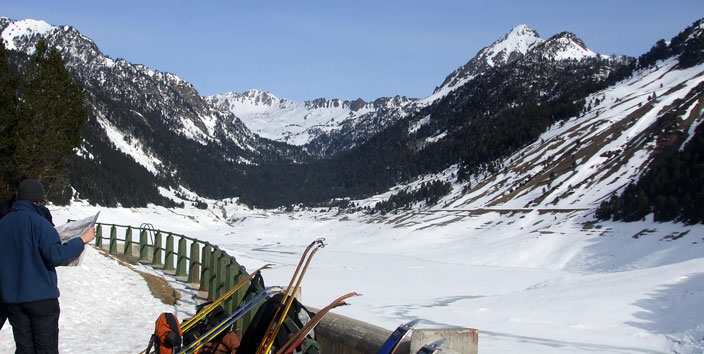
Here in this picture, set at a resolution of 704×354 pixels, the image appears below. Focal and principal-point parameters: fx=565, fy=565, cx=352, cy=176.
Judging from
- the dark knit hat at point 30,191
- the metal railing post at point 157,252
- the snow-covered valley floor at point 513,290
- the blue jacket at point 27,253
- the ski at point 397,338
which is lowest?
the snow-covered valley floor at point 513,290

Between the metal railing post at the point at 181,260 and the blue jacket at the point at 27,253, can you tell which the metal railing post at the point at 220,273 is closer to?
the metal railing post at the point at 181,260

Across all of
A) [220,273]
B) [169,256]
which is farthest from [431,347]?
[169,256]

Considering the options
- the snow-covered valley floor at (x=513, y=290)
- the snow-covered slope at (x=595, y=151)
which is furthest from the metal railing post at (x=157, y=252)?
the snow-covered slope at (x=595, y=151)

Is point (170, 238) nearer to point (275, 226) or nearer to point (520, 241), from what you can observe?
point (520, 241)

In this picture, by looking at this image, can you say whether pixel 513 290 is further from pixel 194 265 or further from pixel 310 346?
pixel 310 346

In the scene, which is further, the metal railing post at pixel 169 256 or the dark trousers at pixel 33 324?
the metal railing post at pixel 169 256

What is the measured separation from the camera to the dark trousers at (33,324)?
5336mm

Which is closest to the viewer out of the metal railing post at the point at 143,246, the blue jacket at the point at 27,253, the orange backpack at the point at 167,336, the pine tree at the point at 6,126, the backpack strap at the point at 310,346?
the backpack strap at the point at 310,346

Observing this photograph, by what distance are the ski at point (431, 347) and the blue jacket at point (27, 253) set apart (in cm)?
351

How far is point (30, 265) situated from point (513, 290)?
22475mm

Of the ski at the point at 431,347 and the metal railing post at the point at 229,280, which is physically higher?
the ski at the point at 431,347

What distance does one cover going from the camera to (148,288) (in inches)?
545

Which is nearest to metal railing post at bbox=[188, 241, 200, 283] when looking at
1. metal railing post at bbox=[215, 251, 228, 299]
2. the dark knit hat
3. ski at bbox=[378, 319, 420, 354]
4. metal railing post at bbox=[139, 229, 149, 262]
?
metal railing post at bbox=[215, 251, 228, 299]

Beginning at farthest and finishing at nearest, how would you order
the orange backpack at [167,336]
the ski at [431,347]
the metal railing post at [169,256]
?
the metal railing post at [169,256] < the orange backpack at [167,336] < the ski at [431,347]
